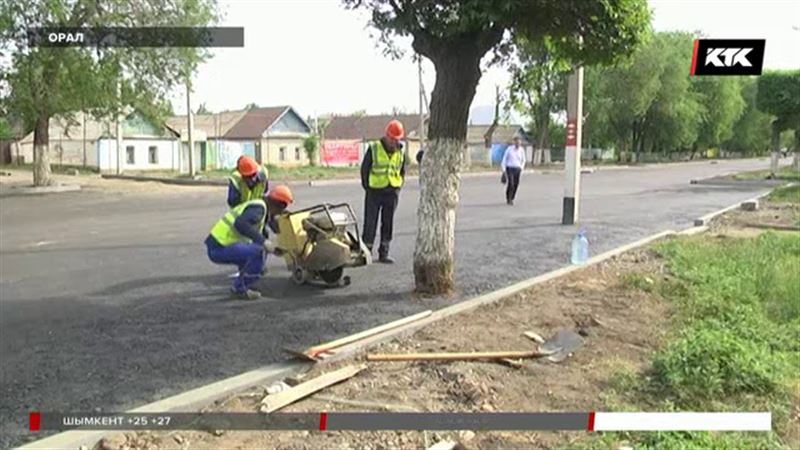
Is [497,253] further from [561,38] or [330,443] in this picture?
[330,443]

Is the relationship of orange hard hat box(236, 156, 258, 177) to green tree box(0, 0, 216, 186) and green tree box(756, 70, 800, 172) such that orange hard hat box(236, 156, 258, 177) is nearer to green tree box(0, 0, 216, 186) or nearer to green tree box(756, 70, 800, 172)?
green tree box(0, 0, 216, 186)

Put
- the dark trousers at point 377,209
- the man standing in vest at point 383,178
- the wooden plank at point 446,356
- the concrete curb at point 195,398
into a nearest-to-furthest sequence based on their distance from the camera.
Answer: the concrete curb at point 195,398 → the wooden plank at point 446,356 → the man standing in vest at point 383,178 → the dark trousers at point 377,209

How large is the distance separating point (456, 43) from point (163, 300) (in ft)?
11.8

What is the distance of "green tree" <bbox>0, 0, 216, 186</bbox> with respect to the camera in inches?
731

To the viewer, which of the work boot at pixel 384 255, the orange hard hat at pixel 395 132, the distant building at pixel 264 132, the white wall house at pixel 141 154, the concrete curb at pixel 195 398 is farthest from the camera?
the distant building at pixel 264 132

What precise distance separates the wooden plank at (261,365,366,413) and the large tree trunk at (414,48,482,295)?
2.11m

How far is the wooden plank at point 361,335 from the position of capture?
450 cm

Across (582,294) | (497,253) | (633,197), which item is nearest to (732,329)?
(582,294)

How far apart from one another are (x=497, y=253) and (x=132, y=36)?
1462cm

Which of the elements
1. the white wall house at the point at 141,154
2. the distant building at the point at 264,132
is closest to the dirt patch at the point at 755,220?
the white wall house at the point at 141,154

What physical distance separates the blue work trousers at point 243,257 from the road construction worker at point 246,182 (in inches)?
23.5

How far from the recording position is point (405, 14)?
222 inches

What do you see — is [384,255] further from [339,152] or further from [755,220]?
[339,152]

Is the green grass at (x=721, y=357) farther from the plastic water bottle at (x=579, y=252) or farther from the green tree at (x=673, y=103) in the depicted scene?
the green tree at (x=673, y=103)
